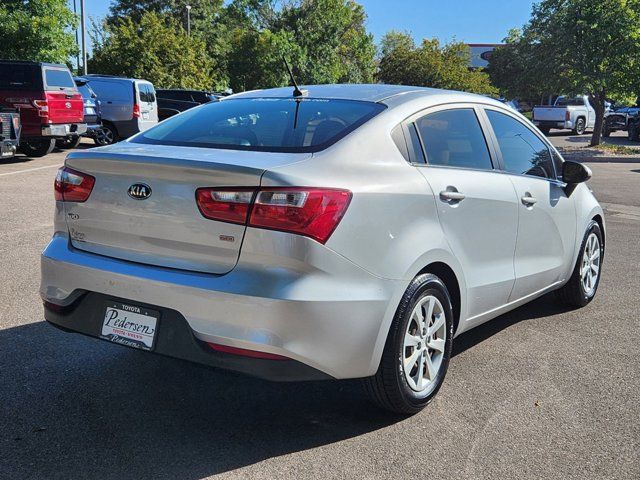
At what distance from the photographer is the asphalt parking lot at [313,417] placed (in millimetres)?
3043

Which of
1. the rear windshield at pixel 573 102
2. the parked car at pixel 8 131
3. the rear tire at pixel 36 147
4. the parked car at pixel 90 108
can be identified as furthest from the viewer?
the rear windshield at pixel 573 102

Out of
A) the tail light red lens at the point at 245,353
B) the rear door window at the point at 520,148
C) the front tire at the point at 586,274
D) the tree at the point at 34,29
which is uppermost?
the tree at the point at 34,29

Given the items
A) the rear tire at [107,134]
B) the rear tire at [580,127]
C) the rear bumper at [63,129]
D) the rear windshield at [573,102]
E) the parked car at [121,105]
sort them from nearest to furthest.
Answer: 1. the rear bumper at [63,129]
2. the parked car at [121,105]
3. the rear tire at [107,134]
4. the rear windshield at [573,102]
5. the rear tire at [580,127]

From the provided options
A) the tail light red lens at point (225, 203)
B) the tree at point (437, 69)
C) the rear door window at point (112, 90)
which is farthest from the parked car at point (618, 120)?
Answer: the tail light red lens at point (225, 203)

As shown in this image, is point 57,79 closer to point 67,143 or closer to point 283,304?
point 67,143

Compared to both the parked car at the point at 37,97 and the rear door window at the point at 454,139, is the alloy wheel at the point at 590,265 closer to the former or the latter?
the rear door window at the point at 454,139

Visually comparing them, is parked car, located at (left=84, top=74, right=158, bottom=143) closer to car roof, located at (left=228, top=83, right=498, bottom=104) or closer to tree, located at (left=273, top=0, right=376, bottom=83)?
car roof, located at (left=228, top=83, right=498, bottom=104)

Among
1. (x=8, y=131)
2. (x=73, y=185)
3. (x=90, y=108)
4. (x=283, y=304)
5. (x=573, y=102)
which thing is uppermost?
(x=573, y=102)

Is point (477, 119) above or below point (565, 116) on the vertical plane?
above

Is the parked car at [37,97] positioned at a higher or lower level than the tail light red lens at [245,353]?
higher

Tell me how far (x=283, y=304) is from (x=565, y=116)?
1193 inches

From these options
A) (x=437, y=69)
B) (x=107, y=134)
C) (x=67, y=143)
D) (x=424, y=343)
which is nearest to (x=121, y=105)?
(x=107, y=134)

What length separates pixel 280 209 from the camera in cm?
294

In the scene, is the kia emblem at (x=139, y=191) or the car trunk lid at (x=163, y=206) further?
the kia emblem at (x=139, y=191)
